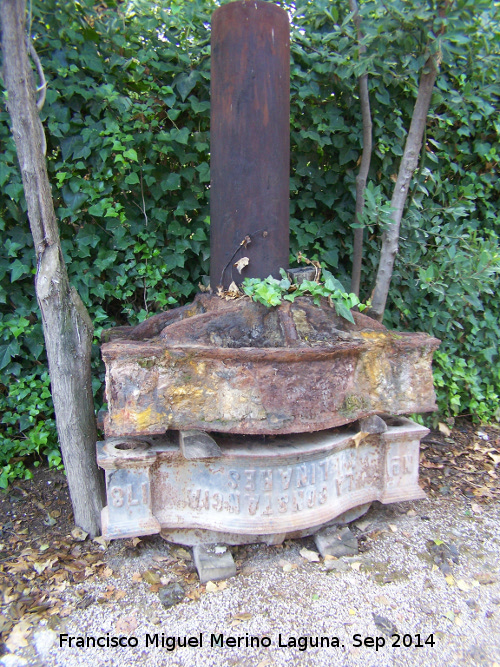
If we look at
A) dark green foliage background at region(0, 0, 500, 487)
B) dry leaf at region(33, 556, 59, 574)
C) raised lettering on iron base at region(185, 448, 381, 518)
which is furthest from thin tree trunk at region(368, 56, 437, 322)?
dry leaf at region(33, 556, 59, 574)

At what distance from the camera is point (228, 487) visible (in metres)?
2.29

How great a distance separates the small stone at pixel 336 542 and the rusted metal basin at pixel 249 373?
68cm

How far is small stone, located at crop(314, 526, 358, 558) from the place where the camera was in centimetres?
244

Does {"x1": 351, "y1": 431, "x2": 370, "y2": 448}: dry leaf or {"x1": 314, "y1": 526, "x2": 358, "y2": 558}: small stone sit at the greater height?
{"x1": 351, "y1": 431, "x2": 370, "y2": 448}: dry leaf

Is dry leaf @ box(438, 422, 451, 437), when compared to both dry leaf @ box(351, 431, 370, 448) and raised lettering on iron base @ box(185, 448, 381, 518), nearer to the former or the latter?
dry leaf @ box(351, 431, 370, 448)

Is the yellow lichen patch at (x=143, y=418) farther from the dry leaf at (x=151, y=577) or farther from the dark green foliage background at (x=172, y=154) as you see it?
the dark green foliage background at (x=172, y=154)

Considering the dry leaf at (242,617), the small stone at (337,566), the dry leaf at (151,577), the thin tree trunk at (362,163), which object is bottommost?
the dry leaf at (151,577)

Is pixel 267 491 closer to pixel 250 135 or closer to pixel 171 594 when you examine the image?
pixel 171 594

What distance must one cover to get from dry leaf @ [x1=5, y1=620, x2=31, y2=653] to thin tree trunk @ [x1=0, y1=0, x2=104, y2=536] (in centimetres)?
67

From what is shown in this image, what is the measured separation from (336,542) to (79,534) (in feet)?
4.49

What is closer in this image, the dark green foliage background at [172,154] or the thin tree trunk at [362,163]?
the dark green foliage background at [172,154]

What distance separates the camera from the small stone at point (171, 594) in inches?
82.8

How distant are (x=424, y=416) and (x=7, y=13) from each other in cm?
368

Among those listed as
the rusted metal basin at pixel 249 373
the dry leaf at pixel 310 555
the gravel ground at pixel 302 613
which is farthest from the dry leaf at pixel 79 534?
the dry leaf at pixel 310 555
